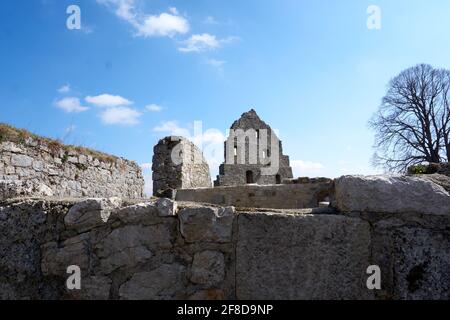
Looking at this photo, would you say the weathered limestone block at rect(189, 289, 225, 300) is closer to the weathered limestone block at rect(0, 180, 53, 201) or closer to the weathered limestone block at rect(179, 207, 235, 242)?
the weathered limestone block at rect(179, 207, 235, 242)

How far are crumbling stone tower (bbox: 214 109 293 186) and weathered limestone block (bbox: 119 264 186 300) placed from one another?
24345 mm

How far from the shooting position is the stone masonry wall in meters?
1.84

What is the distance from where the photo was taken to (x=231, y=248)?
6.13 ft

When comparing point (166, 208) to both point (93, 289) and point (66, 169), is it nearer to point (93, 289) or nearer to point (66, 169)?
point (93, 289)

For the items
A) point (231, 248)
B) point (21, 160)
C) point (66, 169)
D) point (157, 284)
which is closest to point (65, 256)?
point (157, 284)

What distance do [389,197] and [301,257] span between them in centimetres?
55

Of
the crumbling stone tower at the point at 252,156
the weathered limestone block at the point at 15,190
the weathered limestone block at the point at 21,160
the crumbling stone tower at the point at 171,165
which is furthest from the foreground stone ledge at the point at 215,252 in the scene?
the crumbling stone tower at the point at 252,156

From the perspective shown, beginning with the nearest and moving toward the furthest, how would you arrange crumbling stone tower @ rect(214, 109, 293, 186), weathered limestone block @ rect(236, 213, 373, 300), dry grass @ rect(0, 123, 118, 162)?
weathered limestone block @ rect(236, 213, 373, 300) → dry grass @ rect(0, 123, 118, 162) → crumbling stone tower @ rect(214, 109, 293, 186)

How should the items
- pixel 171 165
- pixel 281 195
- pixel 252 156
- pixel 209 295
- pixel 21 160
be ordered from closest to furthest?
pixel 209 295 < pixel 21 160 < pixel 281 195 < pixel 171 165 < pixel 252 156

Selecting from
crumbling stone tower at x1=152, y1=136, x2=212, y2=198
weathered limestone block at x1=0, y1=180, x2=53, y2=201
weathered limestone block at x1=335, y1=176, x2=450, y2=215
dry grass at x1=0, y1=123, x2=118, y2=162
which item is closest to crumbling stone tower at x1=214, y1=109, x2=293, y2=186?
crumbling stone tower at x1=152, y1=136, x2=212, y2=198
